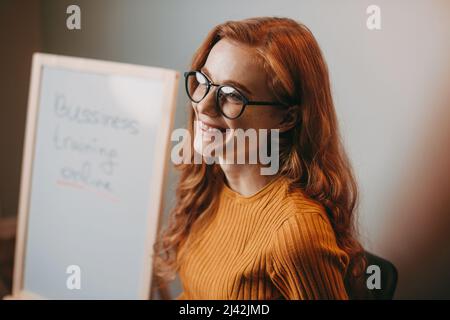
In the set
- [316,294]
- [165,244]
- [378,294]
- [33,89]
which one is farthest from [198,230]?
[33,89]

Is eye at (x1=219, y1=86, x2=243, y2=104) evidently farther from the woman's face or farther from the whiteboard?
the whiteboard

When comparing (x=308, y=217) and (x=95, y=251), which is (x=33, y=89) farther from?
(x=308, y=217)

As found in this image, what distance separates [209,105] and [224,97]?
0.14 feet

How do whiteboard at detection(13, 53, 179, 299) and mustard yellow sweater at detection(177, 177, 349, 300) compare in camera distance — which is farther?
whiteboard at detection(13, 53, 179, 299)

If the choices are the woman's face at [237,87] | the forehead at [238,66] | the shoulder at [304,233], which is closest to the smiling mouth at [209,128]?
the woman's face at [237,87]

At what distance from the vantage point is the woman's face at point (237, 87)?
105 centimetres

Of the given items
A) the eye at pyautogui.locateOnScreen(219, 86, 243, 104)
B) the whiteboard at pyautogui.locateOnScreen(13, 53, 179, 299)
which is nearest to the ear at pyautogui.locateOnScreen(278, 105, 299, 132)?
the eye at pyautogui.locateOnScreen(219, 86, 243, 104)

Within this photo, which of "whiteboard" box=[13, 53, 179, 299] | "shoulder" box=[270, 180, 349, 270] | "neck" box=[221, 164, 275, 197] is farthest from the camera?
"whiteboard" box=[13, 53, 179, 299]

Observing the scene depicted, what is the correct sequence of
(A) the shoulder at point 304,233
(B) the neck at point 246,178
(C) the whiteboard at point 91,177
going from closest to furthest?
(A) the shoulder at point 304,233, (B) the neck at point 246,178, (C) the whiteboard at point 91,177

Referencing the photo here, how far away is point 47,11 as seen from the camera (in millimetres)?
1361

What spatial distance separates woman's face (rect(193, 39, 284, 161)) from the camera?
105 cm

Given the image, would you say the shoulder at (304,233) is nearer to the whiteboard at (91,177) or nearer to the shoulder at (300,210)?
the shoulder at (300,210)

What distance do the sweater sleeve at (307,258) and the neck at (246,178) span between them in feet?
0.43
